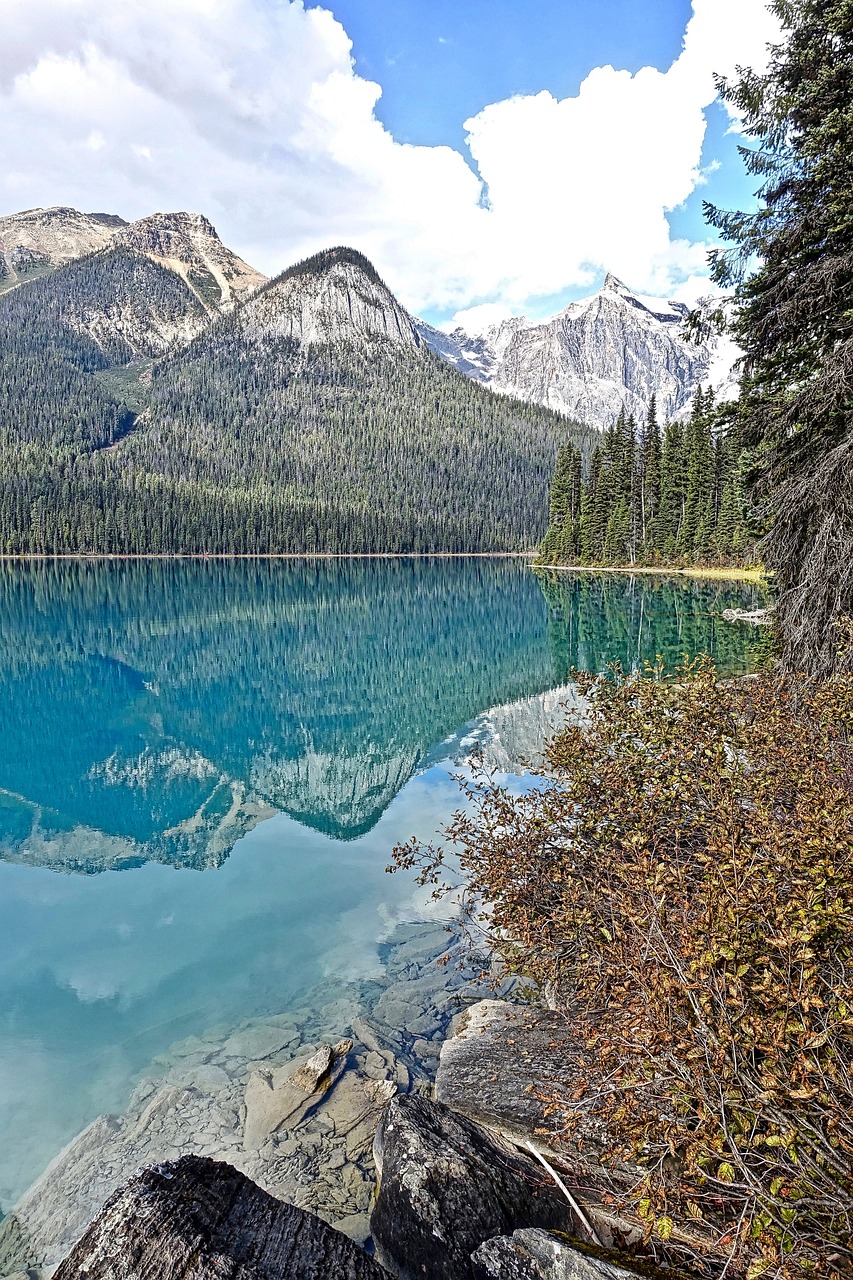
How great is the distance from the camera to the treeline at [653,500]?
6675cm

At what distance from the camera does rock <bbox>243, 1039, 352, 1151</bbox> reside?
6.63 metres

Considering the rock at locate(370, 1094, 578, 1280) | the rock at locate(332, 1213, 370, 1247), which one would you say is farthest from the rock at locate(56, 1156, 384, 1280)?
the rock at locate(332, 1213, 370, 1247)

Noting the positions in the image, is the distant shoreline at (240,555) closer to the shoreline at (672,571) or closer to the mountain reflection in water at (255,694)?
the shoreline at (672,571)

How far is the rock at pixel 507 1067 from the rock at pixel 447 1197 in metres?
0.42

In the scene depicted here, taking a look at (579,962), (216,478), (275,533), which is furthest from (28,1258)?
(216,478)

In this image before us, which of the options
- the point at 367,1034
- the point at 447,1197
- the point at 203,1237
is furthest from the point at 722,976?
the point at 367,1034

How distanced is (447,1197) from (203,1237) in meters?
1.76

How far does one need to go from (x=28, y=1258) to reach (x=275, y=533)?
15234cm

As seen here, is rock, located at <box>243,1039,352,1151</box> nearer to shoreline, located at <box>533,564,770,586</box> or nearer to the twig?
the twig

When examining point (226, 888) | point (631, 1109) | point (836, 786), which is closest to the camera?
point (631, 1109)

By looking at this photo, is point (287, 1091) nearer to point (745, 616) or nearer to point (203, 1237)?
point (203, 1237)

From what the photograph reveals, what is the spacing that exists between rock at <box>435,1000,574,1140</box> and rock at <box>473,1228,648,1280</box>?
46.2 inches

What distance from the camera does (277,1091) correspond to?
7.11 m

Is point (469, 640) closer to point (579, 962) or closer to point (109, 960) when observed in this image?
point (109, 960)
